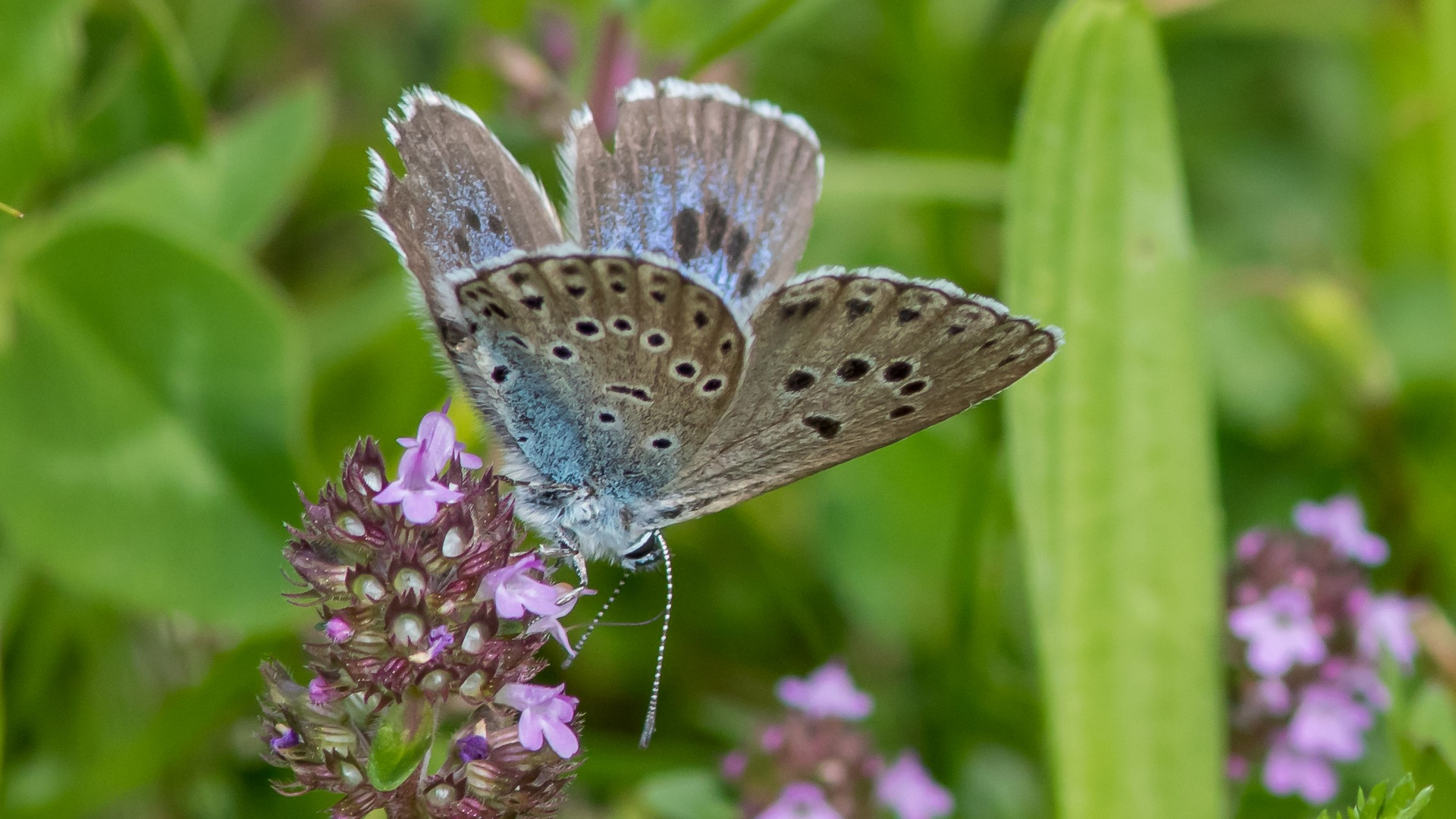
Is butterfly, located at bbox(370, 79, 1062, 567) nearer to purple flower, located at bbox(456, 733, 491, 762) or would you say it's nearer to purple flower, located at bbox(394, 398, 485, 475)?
purple flower, located at bbox(394, 398, 485, 475)

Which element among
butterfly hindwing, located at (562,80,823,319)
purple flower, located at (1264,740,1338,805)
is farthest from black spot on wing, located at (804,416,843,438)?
purple flower, located at (1264,740,1338,805)

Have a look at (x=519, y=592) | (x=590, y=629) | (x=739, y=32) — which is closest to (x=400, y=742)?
(x=519, y=592)

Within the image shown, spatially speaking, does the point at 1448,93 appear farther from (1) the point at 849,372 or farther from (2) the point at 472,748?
(2) the point at 472,748

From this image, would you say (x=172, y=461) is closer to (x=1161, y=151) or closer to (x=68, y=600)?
(x=68, y=600)

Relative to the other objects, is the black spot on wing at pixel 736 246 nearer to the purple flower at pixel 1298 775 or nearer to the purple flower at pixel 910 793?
the purple flower at pixel 910 793

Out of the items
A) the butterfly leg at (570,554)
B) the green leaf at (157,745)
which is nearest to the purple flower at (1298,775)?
the butterfly leg at (570,554)

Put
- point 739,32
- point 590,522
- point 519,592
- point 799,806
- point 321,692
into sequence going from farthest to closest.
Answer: point 739,32, point 799,806, point 590,522, point 519,592, point 321,692

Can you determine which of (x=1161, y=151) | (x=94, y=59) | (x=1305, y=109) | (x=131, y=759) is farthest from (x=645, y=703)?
(x=1305, y=109)
